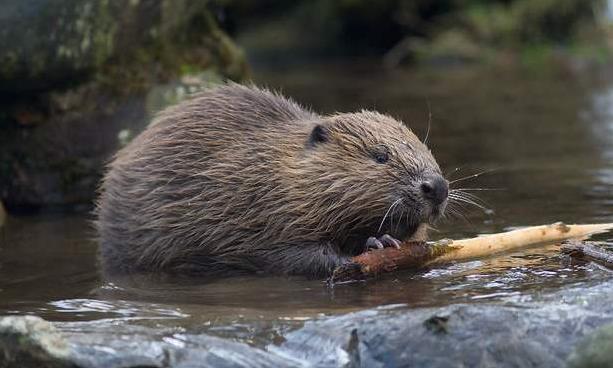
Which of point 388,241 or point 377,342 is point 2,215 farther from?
point 377,342

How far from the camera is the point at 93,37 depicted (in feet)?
24.7

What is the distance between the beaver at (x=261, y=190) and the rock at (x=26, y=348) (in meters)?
1.62

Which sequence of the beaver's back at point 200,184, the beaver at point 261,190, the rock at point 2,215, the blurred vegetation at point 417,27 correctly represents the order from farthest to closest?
the blurred vegetation at point 417,27, the rock at point 2,215, the beaver's back at point 200,184, the beaver at point 261,190

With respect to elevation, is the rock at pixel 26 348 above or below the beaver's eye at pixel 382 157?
below

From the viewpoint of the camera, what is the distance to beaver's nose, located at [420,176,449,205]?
534 cm

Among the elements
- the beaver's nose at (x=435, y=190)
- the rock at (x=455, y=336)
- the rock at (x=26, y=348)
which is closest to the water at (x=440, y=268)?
the rock at (x=455, y=336)

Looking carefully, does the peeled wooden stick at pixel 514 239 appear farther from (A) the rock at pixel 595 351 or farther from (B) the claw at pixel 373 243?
(A) the rock at pixel 595 351

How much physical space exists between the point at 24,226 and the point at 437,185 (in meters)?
2.89

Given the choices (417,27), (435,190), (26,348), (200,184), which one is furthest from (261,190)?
(417,27)

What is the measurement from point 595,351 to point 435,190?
1.55 metres

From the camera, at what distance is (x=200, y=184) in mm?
5824

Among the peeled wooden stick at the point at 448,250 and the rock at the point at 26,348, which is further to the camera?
the peeled wooden stick at the point at 448,250

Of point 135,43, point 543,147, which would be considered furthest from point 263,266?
point 543,147

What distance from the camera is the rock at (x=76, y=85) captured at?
23.8 feet
